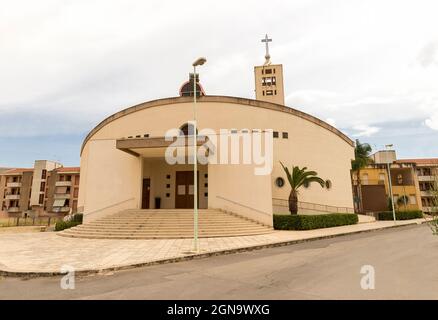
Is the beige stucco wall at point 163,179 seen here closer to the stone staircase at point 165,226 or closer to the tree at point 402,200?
the stone staircase at point 165,226

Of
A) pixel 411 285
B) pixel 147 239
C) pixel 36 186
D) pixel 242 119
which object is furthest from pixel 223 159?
pixel 36 186

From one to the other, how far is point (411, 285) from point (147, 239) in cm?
1169

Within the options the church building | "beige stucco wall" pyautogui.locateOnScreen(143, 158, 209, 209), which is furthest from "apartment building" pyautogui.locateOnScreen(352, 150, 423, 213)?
"beige stucco wall" pyautogui.locateOnScreen(143, 158, 209, 209)

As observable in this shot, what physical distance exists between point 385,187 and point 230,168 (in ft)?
122

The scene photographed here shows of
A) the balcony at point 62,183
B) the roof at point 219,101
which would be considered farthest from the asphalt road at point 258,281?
the balcony at point 62,183

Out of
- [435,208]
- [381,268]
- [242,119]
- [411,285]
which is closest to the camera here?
[411,285]

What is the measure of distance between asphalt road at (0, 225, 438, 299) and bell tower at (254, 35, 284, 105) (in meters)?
41.1

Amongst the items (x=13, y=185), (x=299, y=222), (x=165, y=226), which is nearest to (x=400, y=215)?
(x=299, y=222)

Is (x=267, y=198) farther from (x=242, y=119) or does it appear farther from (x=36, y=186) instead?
(x=36, y=186)

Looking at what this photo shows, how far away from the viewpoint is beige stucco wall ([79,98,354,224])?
1992 centimetres

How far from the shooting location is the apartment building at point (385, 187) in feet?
128

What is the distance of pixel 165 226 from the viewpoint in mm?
15859

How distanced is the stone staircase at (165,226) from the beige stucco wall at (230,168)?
2035 mm
